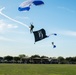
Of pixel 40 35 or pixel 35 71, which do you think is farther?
pixel 35 71

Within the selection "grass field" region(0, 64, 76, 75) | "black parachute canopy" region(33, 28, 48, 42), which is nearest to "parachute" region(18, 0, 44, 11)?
"black parachute canopy" region(33, 28, 48, 42)

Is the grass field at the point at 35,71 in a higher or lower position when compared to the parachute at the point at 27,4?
lower

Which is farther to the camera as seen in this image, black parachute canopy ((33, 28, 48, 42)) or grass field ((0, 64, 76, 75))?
grass field ((0, 64, 76, 75))

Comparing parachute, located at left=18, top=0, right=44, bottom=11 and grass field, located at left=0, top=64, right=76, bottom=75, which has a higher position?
parachute, located at left=18, top=0, right=44, bottom=11

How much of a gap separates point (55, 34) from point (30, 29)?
2613 mm

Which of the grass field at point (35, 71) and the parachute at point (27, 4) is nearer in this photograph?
the parachute at point (27, 4)

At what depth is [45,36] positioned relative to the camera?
104ft

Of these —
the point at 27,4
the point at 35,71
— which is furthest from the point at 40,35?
the point at 35,71

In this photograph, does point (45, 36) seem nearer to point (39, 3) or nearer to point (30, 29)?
point (30, 29)

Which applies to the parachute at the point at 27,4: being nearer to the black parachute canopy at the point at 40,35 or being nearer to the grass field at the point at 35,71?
the black parachute canopy at the point at 40,35

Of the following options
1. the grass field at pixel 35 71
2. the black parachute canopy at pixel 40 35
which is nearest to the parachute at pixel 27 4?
the black parachute canopy at pixel 40 35

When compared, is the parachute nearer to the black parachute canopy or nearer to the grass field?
the black parachute canopy

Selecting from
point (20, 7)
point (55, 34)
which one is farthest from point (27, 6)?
point (55, 34)

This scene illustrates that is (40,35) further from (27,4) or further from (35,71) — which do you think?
(35,71)
